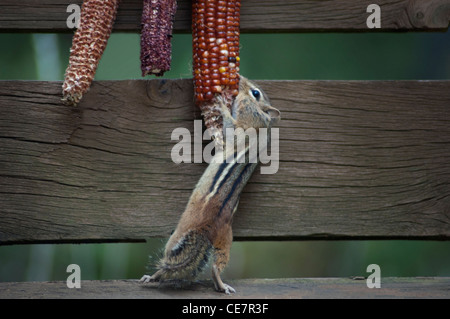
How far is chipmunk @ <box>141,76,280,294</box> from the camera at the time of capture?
53.2 inches

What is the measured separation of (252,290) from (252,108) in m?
0.52

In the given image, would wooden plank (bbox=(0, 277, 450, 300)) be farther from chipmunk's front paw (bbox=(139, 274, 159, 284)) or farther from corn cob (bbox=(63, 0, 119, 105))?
corn cob (bbox=(63, 0, 119, 105))

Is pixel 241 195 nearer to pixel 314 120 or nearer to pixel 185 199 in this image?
pixel 185 199

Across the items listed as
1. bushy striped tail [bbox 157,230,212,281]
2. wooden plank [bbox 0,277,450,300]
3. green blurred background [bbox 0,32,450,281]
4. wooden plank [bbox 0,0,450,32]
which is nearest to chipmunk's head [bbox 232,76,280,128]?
wooden plank [bbox 0,0,450,32]

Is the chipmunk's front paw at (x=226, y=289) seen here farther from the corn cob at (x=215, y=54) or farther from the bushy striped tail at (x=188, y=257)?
the corn cob at (x=215, y=54)

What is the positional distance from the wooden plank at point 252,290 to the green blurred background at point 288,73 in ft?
3.95

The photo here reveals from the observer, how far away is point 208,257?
136 cm

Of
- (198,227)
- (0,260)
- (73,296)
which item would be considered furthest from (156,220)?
(0,260)

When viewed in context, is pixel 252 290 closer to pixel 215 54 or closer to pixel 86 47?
pixel 215 54

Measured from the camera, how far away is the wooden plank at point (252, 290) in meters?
1.34

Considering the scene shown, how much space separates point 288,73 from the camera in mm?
2670

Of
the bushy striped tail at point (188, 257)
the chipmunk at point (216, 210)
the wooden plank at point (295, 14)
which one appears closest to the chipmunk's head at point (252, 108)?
the chipmunk at point (216, 210)

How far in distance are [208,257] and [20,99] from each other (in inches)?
30.3

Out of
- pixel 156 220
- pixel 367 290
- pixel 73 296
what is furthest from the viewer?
pixel 156 220
